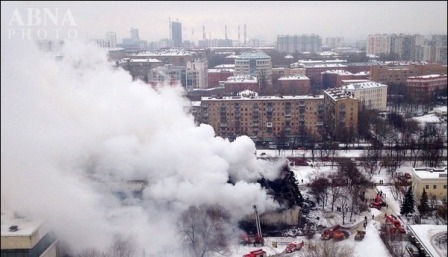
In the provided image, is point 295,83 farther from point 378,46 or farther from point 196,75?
point 378,46

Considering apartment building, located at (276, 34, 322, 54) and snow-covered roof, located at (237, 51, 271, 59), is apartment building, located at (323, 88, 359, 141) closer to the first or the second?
snow-covered roof, located at (237, 51, 271, 59)

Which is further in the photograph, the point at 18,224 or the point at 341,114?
the point at 341,114

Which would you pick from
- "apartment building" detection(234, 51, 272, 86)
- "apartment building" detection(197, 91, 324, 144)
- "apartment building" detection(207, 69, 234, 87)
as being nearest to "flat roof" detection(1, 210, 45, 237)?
"apartment building" detection(197, 91, 324, 144)

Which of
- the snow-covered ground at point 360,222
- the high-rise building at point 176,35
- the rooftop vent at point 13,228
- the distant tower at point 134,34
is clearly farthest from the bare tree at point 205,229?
the high-rise building at point 176,35

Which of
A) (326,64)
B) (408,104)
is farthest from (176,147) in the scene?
(326,64)

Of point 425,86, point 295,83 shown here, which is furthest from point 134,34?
point 425,86
